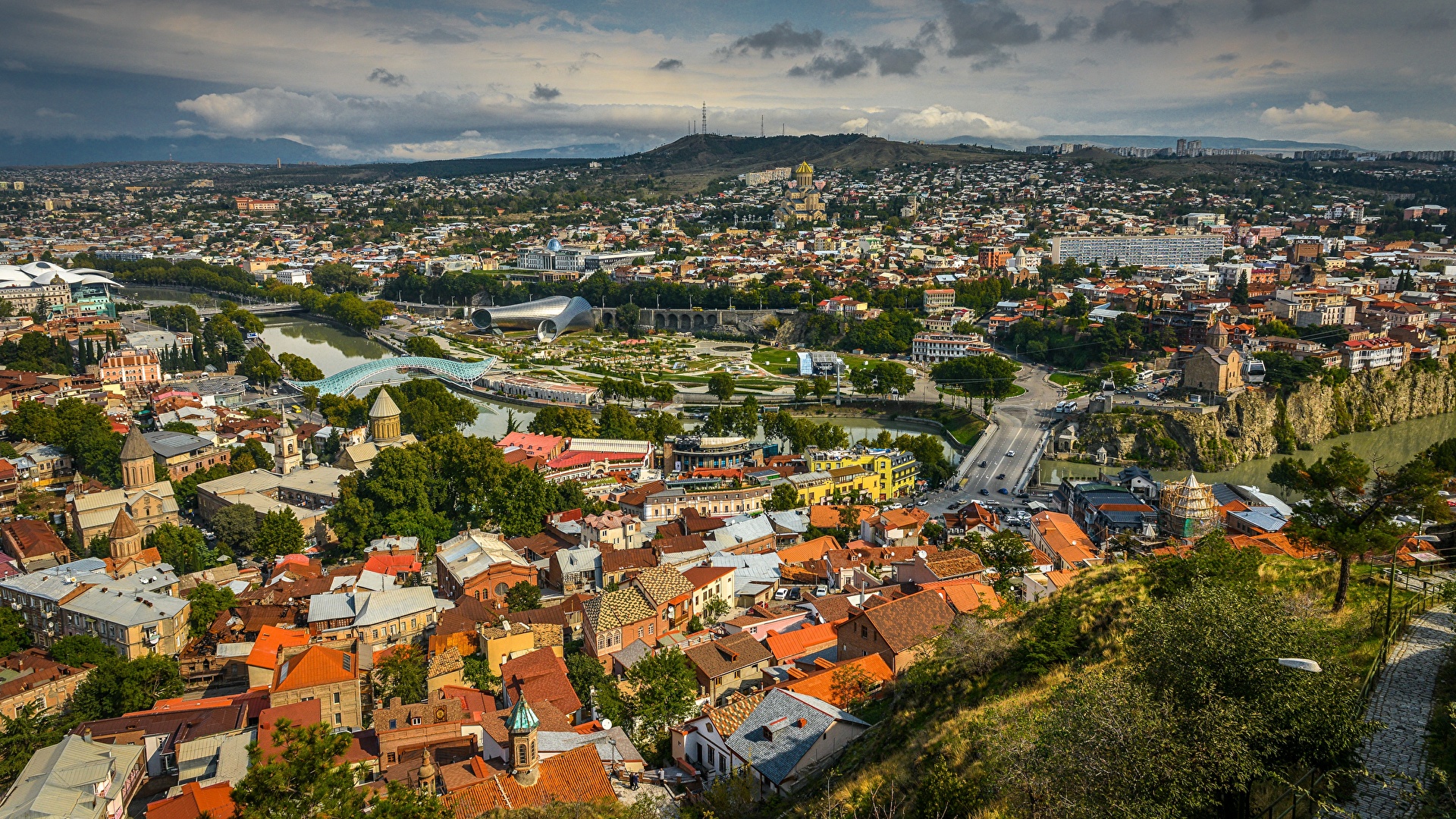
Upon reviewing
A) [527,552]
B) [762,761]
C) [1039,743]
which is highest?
[1039,743]

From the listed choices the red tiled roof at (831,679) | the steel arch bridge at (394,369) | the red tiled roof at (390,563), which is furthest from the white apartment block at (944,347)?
the red tiled roof at (831,679)

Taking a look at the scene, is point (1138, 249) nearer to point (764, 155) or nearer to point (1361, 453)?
point (1361, 453)

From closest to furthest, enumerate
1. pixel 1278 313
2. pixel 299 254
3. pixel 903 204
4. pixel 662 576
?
pixel 662 576
pixel 1278 313
pixel 299 254
pixel 903 204

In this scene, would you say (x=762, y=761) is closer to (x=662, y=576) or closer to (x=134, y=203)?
(x=662, y=576)

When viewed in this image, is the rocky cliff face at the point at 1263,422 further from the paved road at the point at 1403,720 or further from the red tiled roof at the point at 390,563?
the paved road at the point at 1403,720

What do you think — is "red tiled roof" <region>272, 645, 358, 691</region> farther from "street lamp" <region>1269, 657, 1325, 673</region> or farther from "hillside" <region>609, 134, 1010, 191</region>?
"hillside" <region>609, 134, 1010, 191</region>

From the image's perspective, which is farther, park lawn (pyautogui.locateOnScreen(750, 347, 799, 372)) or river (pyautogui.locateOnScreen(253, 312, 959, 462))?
park lawn (pyautogui.locateOnScreen(750, 347, 799, 372))

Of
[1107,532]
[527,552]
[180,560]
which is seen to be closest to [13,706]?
[180,560]

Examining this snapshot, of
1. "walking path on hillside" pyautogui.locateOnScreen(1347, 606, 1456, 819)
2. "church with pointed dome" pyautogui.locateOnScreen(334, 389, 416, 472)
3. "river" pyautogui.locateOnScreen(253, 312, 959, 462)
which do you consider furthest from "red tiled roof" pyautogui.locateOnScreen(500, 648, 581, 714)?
"river" pyautogui.locateOnScreen(253, 312, 959, 462)
